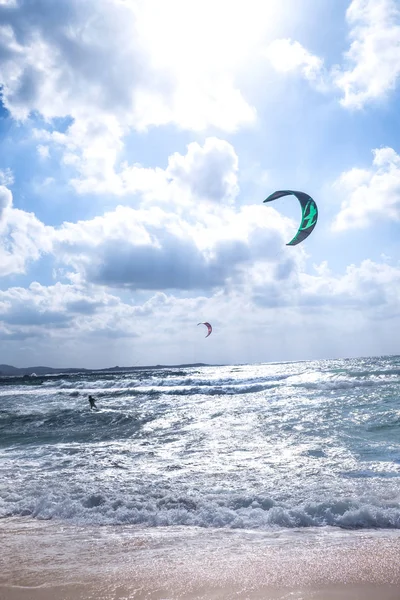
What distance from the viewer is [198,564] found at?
133 inches

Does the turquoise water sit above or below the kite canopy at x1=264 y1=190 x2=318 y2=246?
below

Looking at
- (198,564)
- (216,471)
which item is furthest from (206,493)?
(198,564)

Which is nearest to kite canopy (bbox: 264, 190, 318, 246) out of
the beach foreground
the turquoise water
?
the turquoise water

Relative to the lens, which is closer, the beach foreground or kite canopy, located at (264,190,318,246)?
the beach foreground

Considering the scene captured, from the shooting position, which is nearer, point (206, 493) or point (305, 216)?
point (206, 493)

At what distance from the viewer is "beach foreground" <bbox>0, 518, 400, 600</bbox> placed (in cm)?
291

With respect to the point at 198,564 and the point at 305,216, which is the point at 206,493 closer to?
the point at 198,564

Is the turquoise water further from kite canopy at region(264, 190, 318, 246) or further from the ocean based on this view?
kite canopy at region(264, 190, 318, 246)

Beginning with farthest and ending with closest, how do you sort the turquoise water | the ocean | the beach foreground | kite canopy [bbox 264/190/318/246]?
kite canopy [bbox 264/190/318/246] < the turquoise water < the ocean < the beach foreground

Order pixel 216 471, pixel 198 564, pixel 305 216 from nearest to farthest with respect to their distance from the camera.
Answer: pixel 198 564 → pixel 216 471 → pixel 305 216

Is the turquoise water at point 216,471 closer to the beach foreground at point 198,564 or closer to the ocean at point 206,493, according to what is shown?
the ocean at point 206,493

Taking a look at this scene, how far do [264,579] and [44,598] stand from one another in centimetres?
157

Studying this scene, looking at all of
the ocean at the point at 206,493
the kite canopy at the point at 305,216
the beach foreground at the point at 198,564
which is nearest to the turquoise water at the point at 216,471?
the ocean at the point at 206,493

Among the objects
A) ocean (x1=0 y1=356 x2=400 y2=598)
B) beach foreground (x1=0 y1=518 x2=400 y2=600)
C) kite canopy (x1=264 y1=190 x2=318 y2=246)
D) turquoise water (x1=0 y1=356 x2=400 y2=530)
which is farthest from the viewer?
kite canopy (x1=264 y1=190 x2=318 y2=246)
